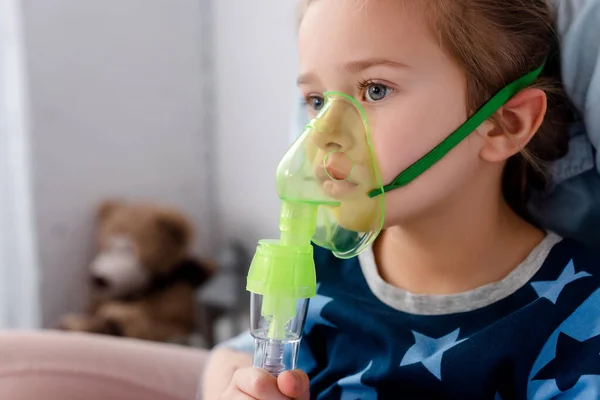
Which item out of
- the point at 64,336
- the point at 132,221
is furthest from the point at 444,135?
the point at 132,221

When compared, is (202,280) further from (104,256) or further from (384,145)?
(384,145)

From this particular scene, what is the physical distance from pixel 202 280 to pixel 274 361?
1.15 meters

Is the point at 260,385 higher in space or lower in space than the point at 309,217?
lower

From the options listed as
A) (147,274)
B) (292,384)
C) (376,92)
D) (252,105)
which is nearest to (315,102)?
(376,92)

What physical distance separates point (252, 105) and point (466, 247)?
3.35ft

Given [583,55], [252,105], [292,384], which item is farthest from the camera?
[252,105]

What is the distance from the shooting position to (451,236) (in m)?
0.84

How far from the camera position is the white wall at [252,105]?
1.58 meters

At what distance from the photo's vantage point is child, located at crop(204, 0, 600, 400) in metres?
0.73

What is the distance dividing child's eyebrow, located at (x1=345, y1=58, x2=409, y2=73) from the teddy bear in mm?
1139

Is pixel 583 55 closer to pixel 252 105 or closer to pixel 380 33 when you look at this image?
pixel 380 33

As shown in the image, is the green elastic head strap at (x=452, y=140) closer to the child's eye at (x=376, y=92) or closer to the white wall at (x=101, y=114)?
the child's eye at (x=376, y=92)

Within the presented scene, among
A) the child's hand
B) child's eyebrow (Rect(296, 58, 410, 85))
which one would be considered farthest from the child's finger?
child's eyebrow (Rect(296, 58, 410, 85))

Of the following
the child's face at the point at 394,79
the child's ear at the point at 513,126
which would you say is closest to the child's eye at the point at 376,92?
the child's face at the point at 394,79
